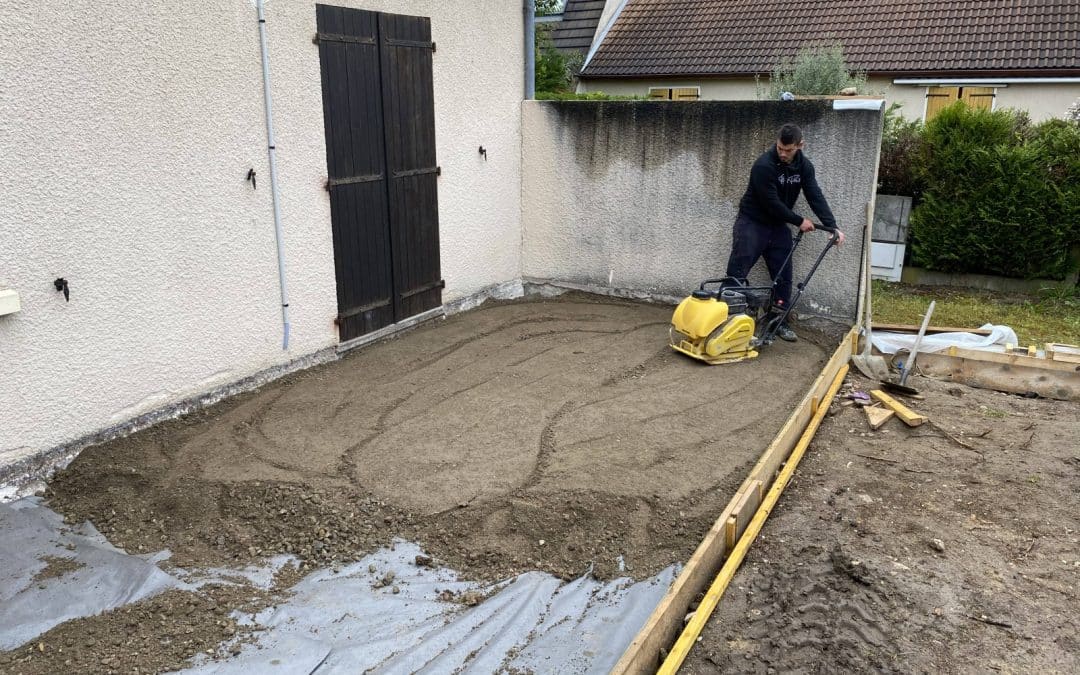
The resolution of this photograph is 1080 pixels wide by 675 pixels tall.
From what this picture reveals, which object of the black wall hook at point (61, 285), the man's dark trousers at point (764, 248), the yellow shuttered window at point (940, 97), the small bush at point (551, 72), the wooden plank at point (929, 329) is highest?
the small bush at point (551, 72)

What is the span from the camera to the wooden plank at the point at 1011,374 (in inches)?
230

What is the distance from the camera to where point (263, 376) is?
5.52m

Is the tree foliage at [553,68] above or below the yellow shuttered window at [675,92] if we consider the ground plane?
above

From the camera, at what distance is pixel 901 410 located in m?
5.26

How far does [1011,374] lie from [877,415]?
5.52 feet

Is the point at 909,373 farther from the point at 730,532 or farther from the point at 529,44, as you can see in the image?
the point at 529,44

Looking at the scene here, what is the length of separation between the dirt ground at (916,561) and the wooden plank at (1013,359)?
777mm

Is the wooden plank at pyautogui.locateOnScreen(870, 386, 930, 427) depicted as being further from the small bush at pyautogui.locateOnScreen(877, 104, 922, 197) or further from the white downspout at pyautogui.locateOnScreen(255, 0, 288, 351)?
the small bush at pyautogui.locateOnScreen(877, 104, 922, 197)

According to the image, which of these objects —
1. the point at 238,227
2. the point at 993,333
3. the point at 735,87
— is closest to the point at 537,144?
the point at 238,227

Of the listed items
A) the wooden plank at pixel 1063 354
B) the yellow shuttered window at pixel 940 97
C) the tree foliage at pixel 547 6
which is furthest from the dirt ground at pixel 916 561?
the tree foliage at pixel 547 6

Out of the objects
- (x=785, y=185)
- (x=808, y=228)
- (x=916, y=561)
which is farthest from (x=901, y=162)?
(x=916, y=561)

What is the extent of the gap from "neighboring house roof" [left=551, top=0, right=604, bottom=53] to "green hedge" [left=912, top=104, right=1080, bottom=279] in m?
9.14

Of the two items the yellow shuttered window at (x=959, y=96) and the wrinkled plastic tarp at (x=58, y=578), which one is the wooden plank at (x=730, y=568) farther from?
the yellow shuttered window at (x=959, y=96)

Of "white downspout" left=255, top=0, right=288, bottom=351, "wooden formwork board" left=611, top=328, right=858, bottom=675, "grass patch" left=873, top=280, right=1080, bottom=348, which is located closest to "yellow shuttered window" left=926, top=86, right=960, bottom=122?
"grass patch" left=873, top=280, right=1080, bottom=348
